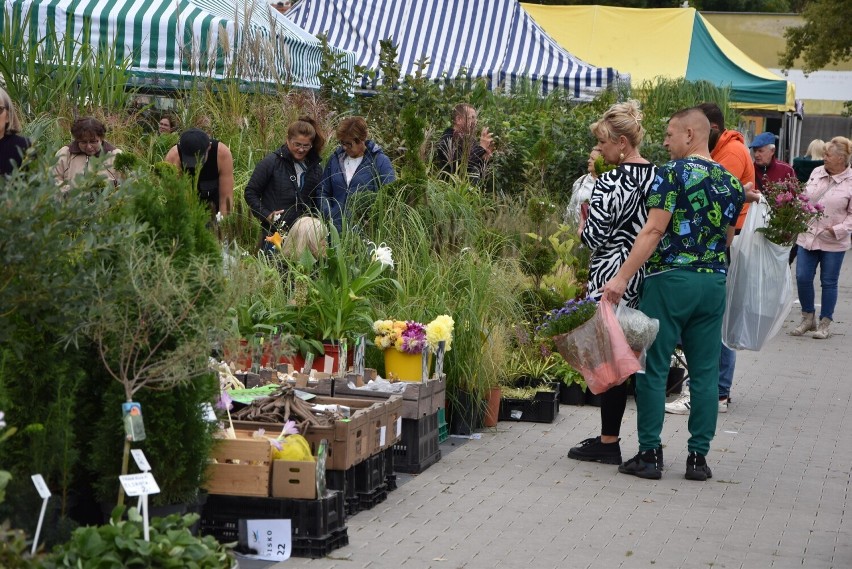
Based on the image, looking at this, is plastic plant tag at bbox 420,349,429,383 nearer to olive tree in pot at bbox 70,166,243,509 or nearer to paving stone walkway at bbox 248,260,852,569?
paving stone walkway at bbox 248,260,852,569

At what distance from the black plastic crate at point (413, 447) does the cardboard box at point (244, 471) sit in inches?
61.8

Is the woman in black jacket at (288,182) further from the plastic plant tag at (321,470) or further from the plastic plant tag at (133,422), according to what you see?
the plastic plant tag at (133,422)

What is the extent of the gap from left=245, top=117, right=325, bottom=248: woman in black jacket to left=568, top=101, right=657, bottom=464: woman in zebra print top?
2.72 m

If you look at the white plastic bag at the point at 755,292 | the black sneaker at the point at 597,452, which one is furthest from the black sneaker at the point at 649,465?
the white plastic bag at the point at 755,292

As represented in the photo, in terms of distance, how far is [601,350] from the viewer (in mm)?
6738

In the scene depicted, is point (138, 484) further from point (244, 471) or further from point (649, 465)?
point (649, 465)

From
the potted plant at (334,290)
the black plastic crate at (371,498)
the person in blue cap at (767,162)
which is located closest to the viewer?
the black plastic crate at (371,498)

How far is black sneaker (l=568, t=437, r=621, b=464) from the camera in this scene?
23.6 feet

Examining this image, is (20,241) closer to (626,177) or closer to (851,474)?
(626,177)

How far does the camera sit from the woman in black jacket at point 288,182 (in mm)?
9062

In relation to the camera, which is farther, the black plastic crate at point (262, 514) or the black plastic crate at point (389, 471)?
the black plastic crate at point (389, 471)

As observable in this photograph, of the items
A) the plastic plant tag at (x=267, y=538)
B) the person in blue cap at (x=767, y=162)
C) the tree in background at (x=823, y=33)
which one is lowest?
the plastic plant tag at (x=267, y=538)

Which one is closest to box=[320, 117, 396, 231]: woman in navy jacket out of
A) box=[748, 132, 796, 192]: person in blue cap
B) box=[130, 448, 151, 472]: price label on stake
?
box=[748, 132, 796, 192]: person in blue cap

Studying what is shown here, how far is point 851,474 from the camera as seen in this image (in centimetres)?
716
